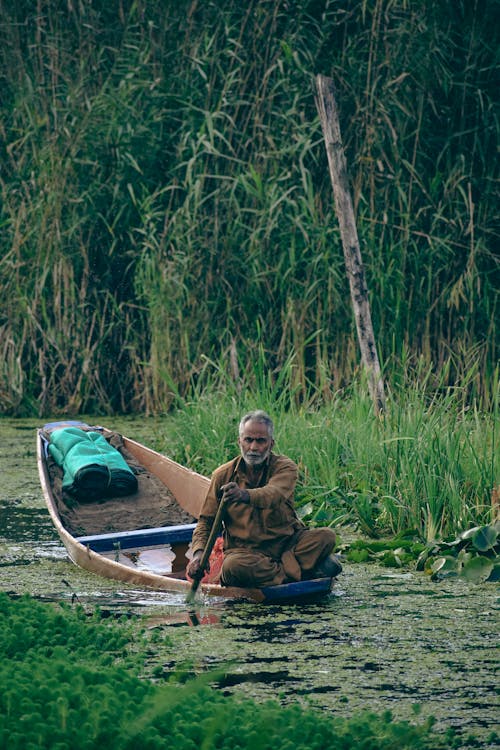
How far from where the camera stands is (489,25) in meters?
9.73

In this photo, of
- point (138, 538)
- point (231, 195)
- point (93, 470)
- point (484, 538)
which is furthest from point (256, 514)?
point (231, 195)

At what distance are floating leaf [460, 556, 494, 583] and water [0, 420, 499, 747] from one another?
7cm

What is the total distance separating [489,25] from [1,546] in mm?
5334

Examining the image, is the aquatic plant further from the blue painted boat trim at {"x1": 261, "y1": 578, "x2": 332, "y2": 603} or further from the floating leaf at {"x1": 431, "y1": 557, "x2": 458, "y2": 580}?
the blue painted boat trim at {"x1": 261, "y1": 578, "x2": 332, "y2": 603}

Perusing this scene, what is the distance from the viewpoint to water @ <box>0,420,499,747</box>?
4.21m

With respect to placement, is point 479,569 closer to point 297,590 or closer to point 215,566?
point 297,590

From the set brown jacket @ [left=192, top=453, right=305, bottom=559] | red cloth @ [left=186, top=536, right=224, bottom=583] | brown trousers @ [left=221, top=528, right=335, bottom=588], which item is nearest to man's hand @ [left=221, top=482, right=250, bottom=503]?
brown jacket @ [left=192, top=453, right=305, bottom=559]

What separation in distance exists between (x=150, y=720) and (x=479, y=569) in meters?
2.71

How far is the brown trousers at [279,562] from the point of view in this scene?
5395 millimetres

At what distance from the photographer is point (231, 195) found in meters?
10.1

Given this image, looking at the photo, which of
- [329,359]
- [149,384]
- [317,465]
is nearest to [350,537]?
[317,465]

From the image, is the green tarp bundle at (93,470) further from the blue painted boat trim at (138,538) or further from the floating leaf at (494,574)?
the floating leaf at (494,574)

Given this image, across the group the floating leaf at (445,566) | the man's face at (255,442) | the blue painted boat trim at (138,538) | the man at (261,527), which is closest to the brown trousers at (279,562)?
the man at (261,527)

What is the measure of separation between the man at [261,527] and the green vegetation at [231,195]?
129 inches
